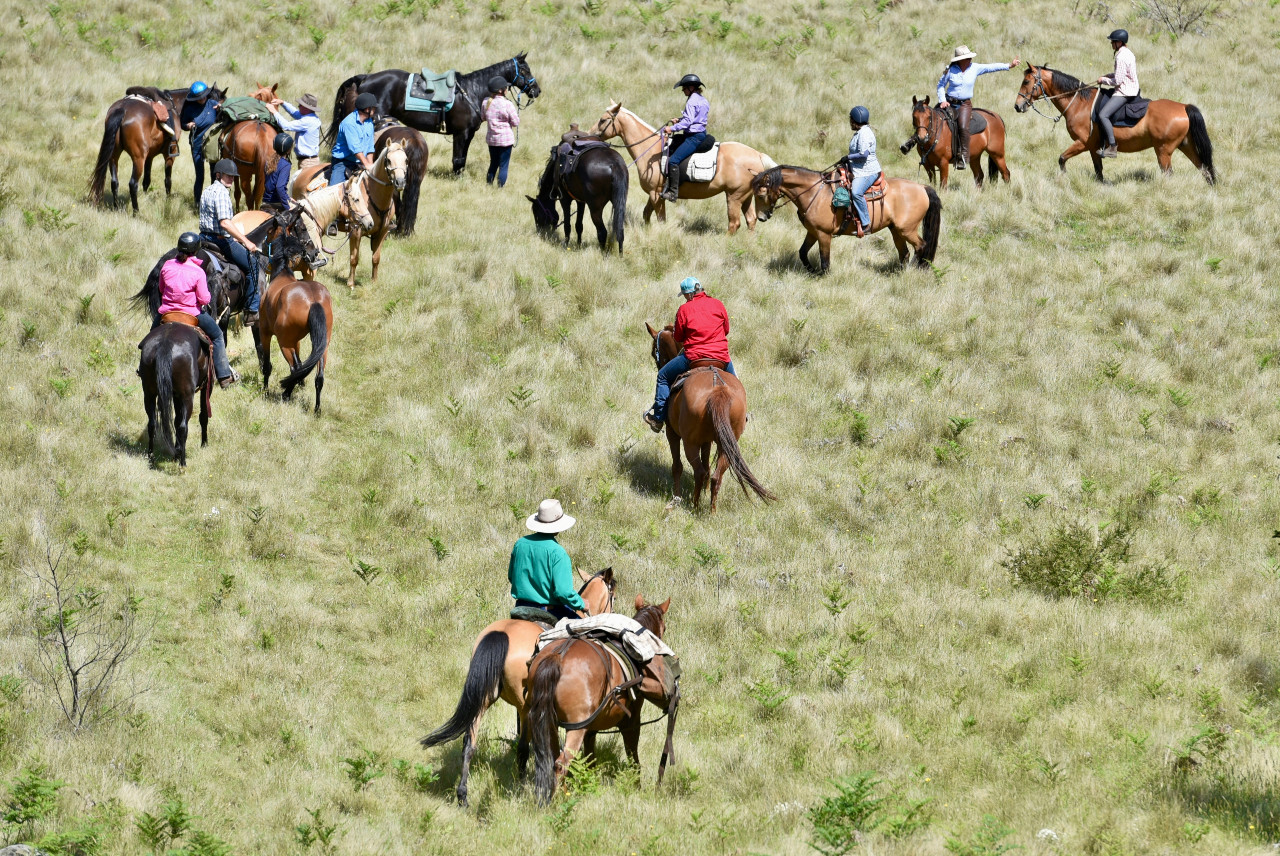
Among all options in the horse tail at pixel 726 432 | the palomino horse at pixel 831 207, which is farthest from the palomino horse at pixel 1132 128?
the horse tail at pixel 726 432

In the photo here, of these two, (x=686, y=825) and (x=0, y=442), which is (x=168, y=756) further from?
(x=0, y=442)

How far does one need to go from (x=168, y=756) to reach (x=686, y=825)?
3623 millimetres

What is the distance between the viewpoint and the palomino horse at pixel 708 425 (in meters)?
11.3

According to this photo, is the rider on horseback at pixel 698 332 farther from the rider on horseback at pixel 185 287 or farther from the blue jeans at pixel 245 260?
the blue jeans at pixel 245 260

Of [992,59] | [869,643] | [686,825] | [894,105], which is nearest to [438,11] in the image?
[894,105]

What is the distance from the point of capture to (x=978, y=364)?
15203 mm

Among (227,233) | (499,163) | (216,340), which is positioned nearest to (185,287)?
(216,340)

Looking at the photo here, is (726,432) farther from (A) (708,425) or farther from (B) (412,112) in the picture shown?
(B) (412,112)

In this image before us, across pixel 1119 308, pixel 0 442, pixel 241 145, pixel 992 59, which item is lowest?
pixel 0 442

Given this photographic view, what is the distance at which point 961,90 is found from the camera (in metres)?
21.0

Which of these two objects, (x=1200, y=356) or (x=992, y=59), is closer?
(x=1200, y=356)

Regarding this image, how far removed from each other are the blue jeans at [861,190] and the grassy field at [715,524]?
42.3 inches

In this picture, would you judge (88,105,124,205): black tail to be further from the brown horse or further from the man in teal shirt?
the man in teal shirt

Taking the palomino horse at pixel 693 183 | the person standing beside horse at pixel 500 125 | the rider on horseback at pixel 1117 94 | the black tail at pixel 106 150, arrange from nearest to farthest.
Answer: the black tail at pixel 106 150 < the palomino horse at pixel 693 183 < the person standing beside horse at pixel 500 125 < the rider on horseback at pixel 1117 94
